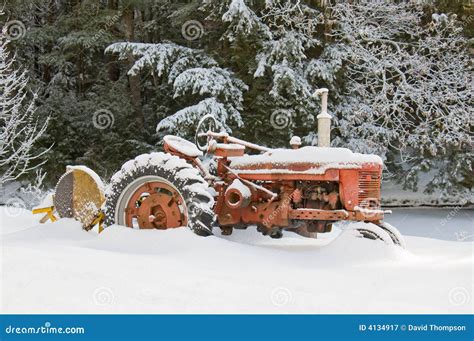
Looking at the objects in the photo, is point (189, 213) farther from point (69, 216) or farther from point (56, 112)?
point (56, 112)

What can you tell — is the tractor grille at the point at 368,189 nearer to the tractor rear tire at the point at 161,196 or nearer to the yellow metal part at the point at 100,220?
the tractor rear tire at the point at 161,196

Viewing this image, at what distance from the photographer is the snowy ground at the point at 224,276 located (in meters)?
3.86

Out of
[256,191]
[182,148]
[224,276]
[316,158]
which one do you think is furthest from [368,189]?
[224,276]

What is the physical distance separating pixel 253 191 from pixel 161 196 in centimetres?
88

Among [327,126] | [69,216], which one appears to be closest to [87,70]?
[69,216]

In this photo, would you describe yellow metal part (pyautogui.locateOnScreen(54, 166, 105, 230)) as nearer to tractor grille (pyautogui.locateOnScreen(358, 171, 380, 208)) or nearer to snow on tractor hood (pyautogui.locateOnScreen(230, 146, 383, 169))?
snow on tractor hood (pyautogui.locateOnScreen(230, 146, 383, 169))

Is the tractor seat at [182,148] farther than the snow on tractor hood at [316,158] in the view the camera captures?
Yes

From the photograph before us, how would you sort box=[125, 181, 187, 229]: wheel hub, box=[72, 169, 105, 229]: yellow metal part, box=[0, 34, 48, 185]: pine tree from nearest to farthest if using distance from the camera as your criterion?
box=[125, 181, 187, 229]: wheel hub < box=[72, 169, 105, 229]: yellow metal part < box=[0, 34, 48, 185]: pine tree

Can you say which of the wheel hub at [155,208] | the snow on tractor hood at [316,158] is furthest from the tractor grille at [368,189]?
the wheel hub at [155,208]

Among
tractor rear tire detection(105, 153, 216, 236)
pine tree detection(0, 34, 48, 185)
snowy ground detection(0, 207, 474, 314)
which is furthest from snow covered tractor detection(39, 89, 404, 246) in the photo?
pine tree detection(0, 34, 48, 185)

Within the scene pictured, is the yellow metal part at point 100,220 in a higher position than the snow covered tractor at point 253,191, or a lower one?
lower

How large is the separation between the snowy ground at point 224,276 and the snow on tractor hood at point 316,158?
67cm

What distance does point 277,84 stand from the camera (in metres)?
14.0

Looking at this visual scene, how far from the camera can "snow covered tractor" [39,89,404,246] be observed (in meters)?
5.99
